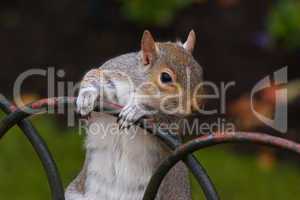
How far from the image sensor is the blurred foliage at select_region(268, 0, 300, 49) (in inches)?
138

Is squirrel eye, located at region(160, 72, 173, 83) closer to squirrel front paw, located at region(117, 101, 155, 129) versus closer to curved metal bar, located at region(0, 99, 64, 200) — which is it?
squirrel front paw, located at region(117, 101, 155, 129)

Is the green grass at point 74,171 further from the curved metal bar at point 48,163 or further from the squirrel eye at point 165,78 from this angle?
the curved metal bar at point 48,163

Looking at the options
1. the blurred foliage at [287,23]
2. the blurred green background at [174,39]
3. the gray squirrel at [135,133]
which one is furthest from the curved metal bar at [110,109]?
the blurred foliage at [287,23]

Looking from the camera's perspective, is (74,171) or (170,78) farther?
(74,171)

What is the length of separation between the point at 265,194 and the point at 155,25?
1.17 m

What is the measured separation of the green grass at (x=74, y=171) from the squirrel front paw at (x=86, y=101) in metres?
1.20

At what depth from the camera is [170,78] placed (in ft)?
6.17

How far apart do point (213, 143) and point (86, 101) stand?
548 mm

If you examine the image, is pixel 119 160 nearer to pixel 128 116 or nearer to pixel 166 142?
pixel 128 116

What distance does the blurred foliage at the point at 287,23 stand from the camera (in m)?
3.51

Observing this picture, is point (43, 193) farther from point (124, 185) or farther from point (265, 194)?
point (124, 185)

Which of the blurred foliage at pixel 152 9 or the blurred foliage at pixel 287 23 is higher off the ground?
the blurred foliage at pixel 152 9

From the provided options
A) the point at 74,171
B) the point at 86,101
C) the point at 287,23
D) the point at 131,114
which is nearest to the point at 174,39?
the point at 287,23

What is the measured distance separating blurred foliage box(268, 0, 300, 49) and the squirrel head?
5.09ft
